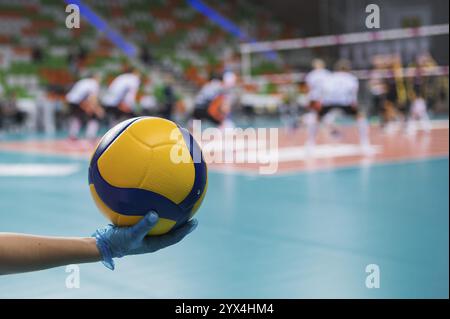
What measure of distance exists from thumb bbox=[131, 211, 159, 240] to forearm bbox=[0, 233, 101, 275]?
5.2 inches

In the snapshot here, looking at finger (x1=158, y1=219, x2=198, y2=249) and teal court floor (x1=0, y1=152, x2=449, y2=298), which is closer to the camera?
finger (x1=158, y1=219, x2=198, y2=249)

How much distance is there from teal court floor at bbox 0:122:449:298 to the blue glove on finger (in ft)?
4.52

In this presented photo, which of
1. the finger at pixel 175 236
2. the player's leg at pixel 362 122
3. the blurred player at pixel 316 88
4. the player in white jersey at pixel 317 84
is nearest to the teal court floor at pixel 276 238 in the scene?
the finger at pixel 175 236

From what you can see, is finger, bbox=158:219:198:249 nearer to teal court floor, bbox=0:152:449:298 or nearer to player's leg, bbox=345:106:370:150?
teal court floor, bbox=0:152:449:298

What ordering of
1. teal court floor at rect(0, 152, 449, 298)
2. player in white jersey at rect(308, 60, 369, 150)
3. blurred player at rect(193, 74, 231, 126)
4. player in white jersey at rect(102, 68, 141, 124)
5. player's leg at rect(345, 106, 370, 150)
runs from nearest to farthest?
1. teal court floor at rect(0, 152, 449, 298)
2. player's leg at rect(345, 106, 370, 150)
3. player in white jersey at rect(308, 60, 369, 150)
4. player in white jersey at rect(102, 68, 141, 124)
5. blurred player at rect(193, 74, 231, 126)

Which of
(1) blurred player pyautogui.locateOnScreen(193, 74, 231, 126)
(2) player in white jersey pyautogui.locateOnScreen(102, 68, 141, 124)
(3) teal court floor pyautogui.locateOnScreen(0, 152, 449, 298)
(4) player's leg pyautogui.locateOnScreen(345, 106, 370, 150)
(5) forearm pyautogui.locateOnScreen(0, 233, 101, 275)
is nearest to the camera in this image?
(5) forearm pyautogui.locateOnScreen(0, 233, 101, 275)

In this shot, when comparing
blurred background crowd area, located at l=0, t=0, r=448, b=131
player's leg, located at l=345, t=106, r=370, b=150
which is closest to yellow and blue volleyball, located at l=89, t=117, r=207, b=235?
player's leg, located at l=345, t=106, r=370, b=150

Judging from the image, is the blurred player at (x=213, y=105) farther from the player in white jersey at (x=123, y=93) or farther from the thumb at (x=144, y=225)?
the thumb at (x=144, y=225)

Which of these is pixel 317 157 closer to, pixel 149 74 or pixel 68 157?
pixel 68 157

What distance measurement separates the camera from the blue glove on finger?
152 centimetres

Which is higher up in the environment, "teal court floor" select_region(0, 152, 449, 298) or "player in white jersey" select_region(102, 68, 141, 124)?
"player in white jersey" select_region(102, 68, 141, 124)

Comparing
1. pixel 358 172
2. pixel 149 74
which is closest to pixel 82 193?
pixel 358 172

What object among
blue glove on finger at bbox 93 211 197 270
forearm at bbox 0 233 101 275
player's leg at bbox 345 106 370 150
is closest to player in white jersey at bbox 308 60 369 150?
player's leg at bbox 345 106 370 150

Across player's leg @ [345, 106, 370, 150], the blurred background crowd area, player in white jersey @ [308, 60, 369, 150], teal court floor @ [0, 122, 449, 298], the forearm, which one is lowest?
teal court floor @ [0, 122, 449, 298]
